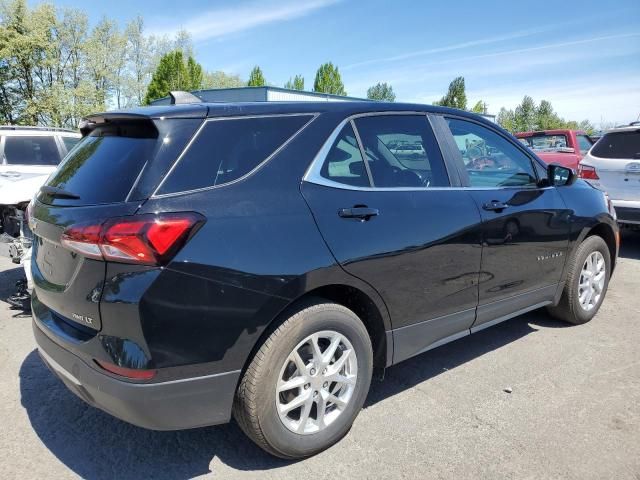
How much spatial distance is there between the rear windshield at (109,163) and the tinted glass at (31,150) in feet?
15.7

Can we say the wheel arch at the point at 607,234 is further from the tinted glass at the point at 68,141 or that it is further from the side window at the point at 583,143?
the side window at the point at 583,143

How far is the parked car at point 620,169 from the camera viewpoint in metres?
7.05

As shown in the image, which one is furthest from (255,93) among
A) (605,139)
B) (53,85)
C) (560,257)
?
(560,257)

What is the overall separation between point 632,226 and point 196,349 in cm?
741

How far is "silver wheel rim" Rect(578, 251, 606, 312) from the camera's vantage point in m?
4.39

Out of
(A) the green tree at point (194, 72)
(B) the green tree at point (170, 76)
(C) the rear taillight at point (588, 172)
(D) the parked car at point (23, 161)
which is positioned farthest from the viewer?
(A) the green tree at point (194, 72)

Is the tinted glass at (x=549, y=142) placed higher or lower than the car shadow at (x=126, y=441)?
higher

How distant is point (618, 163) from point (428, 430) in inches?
243

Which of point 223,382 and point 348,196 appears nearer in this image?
point 223,382

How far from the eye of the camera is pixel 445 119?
3371 mm

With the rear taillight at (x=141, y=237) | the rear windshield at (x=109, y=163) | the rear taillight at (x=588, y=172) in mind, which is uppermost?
the rear windshield at (x=109, y=163)

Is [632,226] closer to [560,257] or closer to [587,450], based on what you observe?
[560,257]

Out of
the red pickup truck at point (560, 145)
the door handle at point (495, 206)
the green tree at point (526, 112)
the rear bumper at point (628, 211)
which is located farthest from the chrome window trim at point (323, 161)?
the green tree at point (526, 112)

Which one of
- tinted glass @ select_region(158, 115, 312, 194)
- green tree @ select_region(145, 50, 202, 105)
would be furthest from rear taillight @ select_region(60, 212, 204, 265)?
green tree @ select_region(145, 50, 202, 105)
